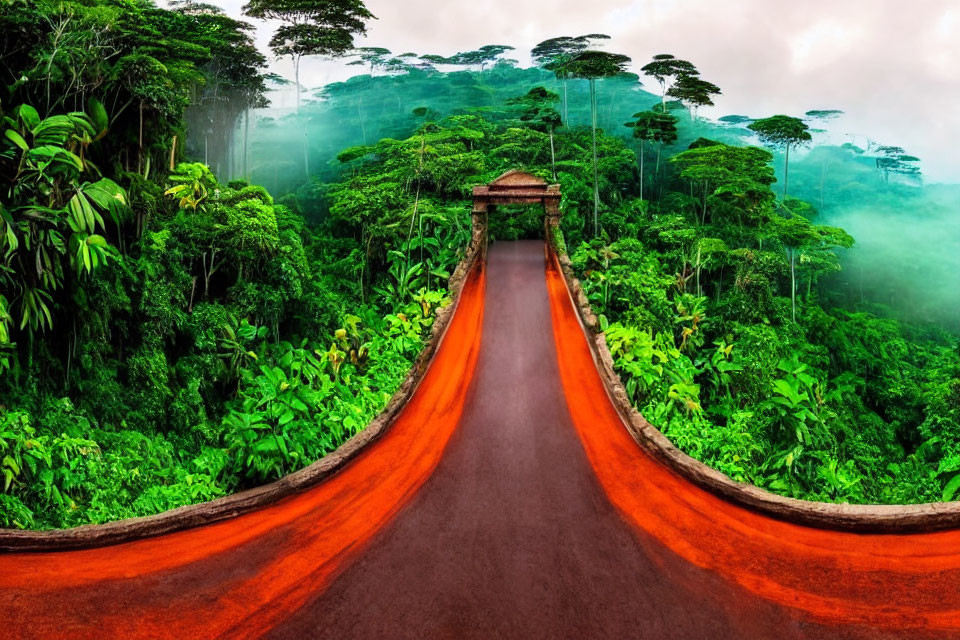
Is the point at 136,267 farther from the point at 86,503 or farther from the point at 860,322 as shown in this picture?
the point at 860,322

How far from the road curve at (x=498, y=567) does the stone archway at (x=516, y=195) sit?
354 inches

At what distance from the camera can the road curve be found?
3.62 m

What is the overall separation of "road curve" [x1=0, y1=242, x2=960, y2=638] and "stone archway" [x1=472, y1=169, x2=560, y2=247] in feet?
Answer: 29.5

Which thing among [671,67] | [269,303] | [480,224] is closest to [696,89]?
[671,67]

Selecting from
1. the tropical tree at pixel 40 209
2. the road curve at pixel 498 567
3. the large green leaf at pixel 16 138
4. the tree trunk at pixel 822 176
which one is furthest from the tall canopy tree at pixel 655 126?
A: the tree trunk at pixel 822 176

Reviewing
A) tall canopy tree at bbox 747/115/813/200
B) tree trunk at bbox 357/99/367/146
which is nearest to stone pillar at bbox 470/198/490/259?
tall canopy tree at bbox 747/115/813/200

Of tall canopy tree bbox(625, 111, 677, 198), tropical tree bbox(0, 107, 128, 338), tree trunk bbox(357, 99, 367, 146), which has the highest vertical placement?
tree trunk bbox(357, 99, 367, 146)

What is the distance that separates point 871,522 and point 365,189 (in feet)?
45.8

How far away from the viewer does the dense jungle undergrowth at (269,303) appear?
6.41m

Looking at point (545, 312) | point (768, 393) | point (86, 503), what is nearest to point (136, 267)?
point (86, 503)

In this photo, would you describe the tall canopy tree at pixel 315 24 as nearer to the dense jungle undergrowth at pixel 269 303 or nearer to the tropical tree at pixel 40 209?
the dense jungle undergrowth at pixel 269 303

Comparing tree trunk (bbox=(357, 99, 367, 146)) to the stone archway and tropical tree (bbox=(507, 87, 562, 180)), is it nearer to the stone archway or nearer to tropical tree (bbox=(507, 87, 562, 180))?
tropical tree (bbox=(507, 87, 562, 180))

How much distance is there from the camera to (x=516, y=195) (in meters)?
14.3

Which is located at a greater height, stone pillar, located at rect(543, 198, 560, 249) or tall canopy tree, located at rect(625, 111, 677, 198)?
tall canopy tree, located at rect(625, 111, 677, 198)
